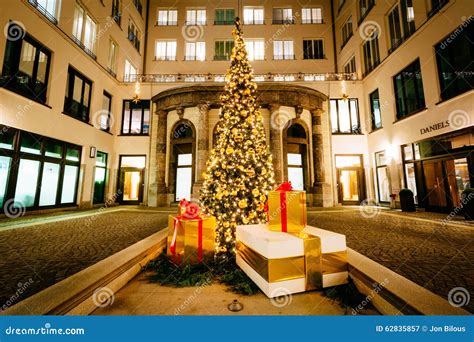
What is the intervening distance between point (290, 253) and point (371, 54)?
1648cm

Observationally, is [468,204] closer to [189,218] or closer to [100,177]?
[189,218]

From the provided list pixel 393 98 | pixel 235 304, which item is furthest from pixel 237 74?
pixel 393 98

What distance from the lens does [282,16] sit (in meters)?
18.2

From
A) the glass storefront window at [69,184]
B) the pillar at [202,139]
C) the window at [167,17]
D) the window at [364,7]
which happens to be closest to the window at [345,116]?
the window at [364,7]

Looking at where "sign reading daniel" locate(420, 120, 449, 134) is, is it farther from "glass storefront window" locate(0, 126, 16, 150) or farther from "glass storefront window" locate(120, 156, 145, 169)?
"glass storefront window" locate(0, 126, 16, 150)

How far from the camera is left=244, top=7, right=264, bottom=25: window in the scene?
1816cm

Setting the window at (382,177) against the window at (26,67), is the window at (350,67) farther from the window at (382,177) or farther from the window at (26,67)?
the window at (26,67)

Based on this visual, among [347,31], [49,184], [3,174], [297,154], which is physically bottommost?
[49,184]

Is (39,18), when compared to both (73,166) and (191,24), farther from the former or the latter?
(191,24)

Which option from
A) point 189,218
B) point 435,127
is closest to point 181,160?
point 189,218

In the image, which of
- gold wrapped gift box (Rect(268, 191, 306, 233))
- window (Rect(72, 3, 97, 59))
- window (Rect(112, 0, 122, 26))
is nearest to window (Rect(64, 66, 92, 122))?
window (Rect(72, 3, 97, 59))

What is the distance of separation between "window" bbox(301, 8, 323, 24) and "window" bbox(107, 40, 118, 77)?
49.2 feet

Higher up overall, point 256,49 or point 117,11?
point 117,11

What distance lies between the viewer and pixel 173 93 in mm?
13391
